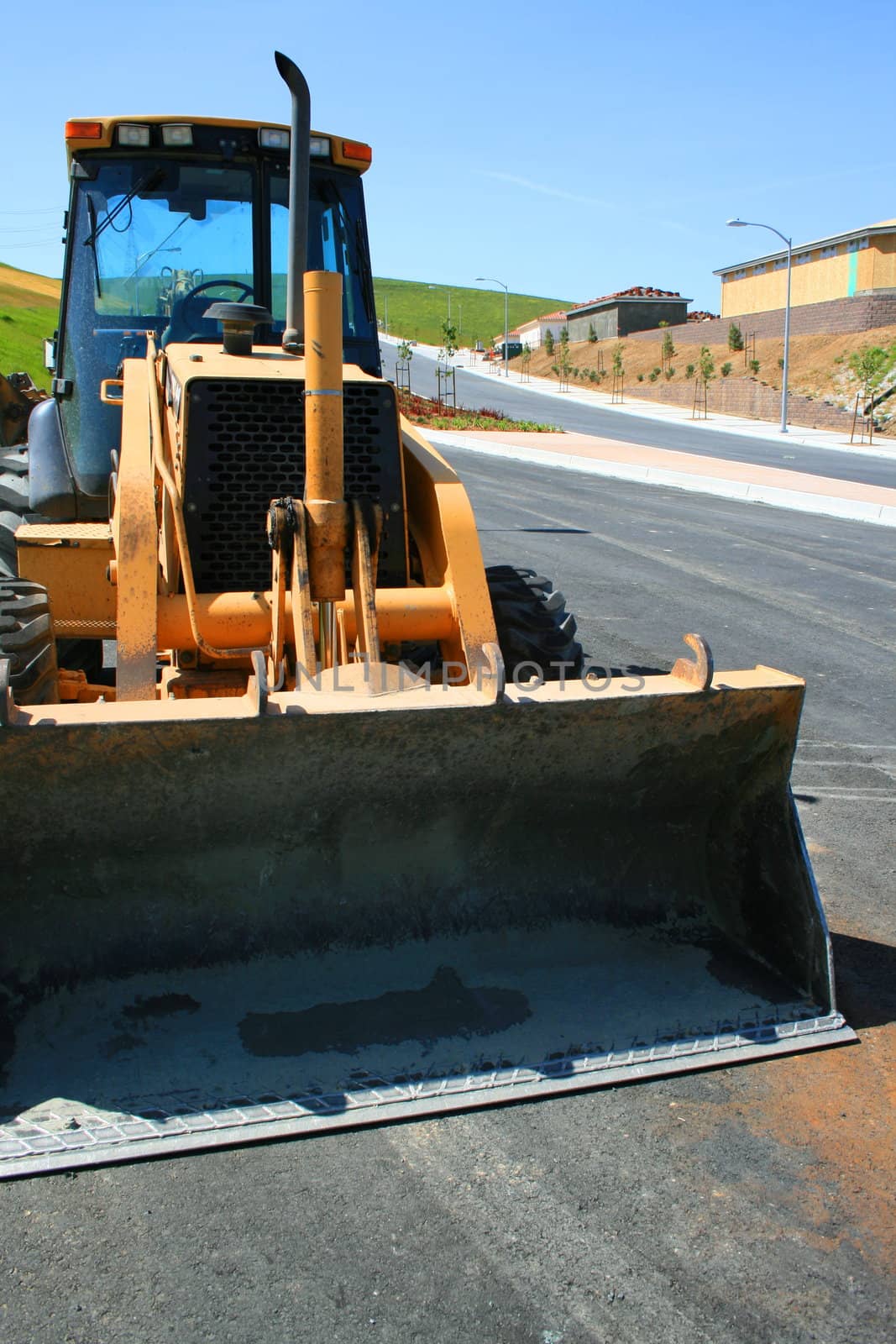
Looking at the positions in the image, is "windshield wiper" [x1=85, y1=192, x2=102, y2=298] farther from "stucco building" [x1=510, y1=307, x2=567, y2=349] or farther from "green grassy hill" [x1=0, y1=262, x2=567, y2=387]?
"stucco building" [x1=510, y1=307, x2=567, y2=349]

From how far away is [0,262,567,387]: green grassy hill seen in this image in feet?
162

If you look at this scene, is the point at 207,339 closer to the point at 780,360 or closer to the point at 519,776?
the point at 519,776

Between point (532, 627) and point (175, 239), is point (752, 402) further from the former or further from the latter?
point (532, 627)

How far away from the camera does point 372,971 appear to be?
3.60 m

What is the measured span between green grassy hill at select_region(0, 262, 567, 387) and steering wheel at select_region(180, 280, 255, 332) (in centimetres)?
2912

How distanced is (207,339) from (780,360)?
50128 millimetres

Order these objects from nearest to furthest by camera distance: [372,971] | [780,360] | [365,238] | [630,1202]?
[630,1202]
[372,971]
[365,238]
[780,360]

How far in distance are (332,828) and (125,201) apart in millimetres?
3449

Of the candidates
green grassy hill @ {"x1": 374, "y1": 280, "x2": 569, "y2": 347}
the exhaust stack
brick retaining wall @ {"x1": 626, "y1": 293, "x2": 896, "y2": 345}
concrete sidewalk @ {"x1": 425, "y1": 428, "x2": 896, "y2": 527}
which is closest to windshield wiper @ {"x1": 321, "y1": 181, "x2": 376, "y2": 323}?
the exhaust stack

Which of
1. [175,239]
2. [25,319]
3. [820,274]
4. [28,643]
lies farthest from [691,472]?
[25,319]

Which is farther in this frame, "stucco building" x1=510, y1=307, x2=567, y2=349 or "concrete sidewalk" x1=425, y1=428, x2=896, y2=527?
"stucco building" x1=510, y1=307, x2=567, y2=349

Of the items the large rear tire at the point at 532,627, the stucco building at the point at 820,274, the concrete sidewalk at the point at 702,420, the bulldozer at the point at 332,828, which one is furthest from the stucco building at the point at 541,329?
the bulldozer at the point at 332,828

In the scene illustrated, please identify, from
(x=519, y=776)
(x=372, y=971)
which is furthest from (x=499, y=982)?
(x=519, y=776)

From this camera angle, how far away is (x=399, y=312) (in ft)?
443
